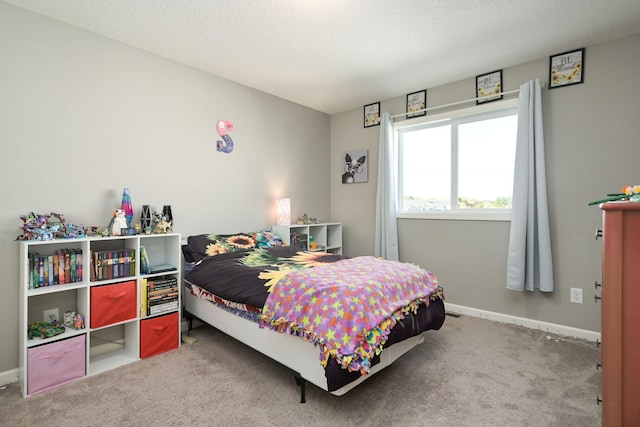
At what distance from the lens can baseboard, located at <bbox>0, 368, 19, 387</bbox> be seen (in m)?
2.02

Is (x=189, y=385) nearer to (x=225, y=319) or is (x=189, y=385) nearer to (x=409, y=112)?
(x=225, y=319)

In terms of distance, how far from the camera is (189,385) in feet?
6.55

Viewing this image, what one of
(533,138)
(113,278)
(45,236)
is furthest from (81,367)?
(533,138)

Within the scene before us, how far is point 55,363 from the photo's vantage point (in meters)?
1.99

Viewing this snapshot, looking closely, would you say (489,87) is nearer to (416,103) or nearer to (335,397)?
(416,103)

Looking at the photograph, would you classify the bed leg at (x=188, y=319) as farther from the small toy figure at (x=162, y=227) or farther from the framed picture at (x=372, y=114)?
the framed picture at (x=372, y=114)

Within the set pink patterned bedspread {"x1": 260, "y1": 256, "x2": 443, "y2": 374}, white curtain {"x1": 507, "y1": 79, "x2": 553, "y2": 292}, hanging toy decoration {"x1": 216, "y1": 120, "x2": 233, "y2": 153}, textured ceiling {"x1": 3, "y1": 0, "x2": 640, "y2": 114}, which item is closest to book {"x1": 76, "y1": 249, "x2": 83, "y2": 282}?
pink patterned bedspread {"x1": 260, "y1": 256, "x2": 443, "y2": 374}

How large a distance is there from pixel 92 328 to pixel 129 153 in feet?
4.42

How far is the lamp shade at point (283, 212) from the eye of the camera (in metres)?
3.69

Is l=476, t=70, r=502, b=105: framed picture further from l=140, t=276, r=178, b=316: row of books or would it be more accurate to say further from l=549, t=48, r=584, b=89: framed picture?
l=140, t=276, r=178, b=316: row of books

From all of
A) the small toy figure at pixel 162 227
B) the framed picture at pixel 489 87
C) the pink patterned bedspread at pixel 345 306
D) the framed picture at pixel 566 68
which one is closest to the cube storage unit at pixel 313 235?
the small toy figure at pixel 162 227

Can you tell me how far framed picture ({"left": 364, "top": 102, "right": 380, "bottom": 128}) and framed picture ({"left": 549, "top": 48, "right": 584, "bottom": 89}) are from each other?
1772 mm

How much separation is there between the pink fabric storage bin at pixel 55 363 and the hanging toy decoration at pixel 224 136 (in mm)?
1958

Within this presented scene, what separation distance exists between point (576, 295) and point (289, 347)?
2545 millimetres
